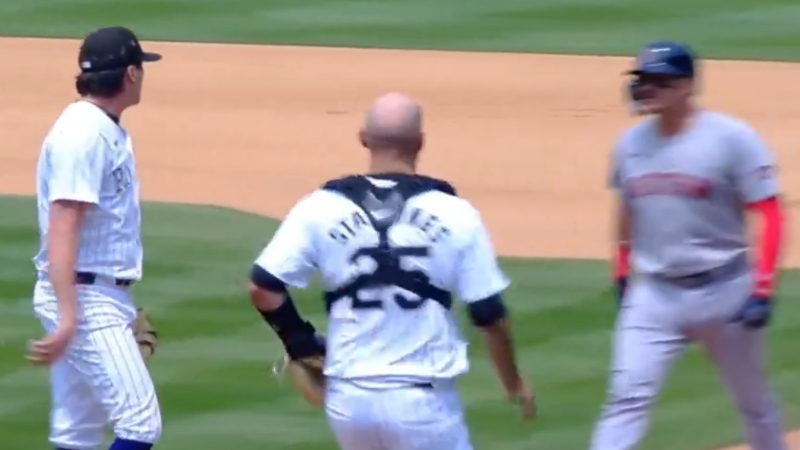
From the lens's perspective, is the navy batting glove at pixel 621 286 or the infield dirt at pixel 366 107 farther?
the infield dirt at pixel 366 107

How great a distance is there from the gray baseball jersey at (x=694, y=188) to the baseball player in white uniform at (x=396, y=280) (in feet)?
5.66

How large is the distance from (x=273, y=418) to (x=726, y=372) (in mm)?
2247

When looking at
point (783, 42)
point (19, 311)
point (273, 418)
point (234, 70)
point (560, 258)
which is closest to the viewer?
point (273, 418)

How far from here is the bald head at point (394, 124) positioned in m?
5.36

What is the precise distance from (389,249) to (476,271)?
0.25m

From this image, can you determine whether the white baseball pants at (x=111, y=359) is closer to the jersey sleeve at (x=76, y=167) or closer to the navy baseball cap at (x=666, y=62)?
the jersey sleeve at (x=76, y=167)

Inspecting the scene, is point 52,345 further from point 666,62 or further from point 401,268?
point 666,62

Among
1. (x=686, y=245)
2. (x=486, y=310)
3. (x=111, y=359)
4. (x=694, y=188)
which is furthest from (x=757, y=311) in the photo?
(x=111, y=359)

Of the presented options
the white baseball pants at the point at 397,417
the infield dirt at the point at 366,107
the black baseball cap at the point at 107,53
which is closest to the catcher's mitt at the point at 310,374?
the white baseball pants at the point at 397,417

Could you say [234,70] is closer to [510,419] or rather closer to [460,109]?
[460,109]

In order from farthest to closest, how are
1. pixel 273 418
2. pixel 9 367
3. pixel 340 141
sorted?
1. pixel 340 141
2. pixel 9 367
3. pixel 273 418

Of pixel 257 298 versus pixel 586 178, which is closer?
pixel 257 298

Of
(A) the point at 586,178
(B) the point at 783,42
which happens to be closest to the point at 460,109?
(A) the point at 586,178

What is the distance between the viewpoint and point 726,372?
23.8ft
